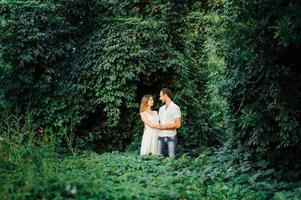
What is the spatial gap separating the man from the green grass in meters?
1.43

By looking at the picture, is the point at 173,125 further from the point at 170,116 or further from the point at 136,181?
the point at 136,181

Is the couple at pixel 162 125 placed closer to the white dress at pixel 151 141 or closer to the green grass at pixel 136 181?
the white dress at pixel 151 141

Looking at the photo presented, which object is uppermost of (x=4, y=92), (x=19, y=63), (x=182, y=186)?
(x=19, y=63)

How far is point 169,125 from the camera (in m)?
10.5

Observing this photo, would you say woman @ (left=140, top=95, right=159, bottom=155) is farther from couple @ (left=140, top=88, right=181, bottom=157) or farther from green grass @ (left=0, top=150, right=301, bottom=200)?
green grass @ (left=0, top=150, right=301, bottom=200)

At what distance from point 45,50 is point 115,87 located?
7.56 ft

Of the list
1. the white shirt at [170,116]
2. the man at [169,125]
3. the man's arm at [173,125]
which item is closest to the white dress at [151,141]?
the man at [169,125]

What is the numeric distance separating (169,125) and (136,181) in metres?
4.22

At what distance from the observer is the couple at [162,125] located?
10.5m

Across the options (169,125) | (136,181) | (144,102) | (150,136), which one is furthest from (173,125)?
(136,181)

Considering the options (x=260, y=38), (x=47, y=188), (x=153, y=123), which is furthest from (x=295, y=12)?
(x=153, y=123)

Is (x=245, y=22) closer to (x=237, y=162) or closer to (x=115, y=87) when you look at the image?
(x=237, y=162)

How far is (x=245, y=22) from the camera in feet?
25.6

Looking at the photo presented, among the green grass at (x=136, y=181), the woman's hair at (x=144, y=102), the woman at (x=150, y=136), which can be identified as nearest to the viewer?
the green grass at (x=136, y=181)
